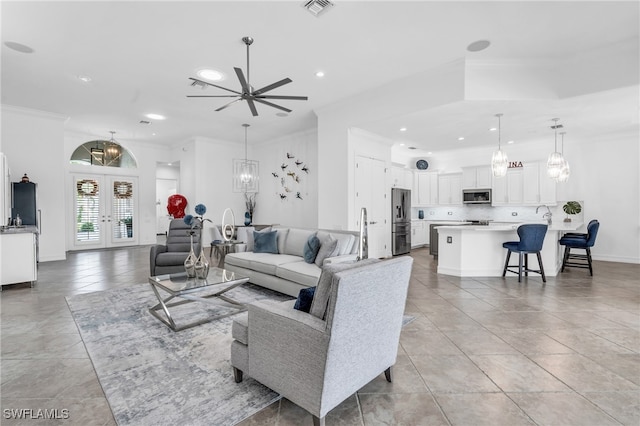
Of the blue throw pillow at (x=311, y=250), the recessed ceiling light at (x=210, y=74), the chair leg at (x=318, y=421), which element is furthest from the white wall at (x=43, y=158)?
the chair leg at (x=318, y=421)

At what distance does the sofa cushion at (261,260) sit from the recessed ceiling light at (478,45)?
138 inches

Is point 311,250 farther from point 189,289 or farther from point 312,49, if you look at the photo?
point 312,49

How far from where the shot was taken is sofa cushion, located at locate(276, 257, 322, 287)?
3.61m

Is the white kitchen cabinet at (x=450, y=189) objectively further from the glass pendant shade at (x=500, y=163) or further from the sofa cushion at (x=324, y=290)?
the sofa cushion at (x=324, y=290)

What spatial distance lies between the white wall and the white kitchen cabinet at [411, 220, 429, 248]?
882 cm

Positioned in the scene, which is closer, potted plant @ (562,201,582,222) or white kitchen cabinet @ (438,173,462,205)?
potted plant @ (562,201,582,222)

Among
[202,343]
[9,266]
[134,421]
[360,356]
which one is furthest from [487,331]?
[9,266]

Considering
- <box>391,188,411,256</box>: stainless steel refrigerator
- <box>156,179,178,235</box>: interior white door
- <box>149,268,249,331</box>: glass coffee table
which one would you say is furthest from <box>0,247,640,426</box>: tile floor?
<box>156,179,178,235</box>: interior white door

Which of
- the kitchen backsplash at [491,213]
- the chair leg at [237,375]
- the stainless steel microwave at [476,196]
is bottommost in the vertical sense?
the chair leg at [237,375]

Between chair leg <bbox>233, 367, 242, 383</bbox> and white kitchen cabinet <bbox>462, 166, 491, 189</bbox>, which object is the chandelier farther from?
chair leg <bbox>233, 367, 242, 383</bbox>

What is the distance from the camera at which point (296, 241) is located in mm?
4707

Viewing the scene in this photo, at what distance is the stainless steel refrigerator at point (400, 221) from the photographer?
24.1 feet

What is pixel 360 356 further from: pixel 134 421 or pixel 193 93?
pixel 193 93

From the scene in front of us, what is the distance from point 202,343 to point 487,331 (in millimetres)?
2709
